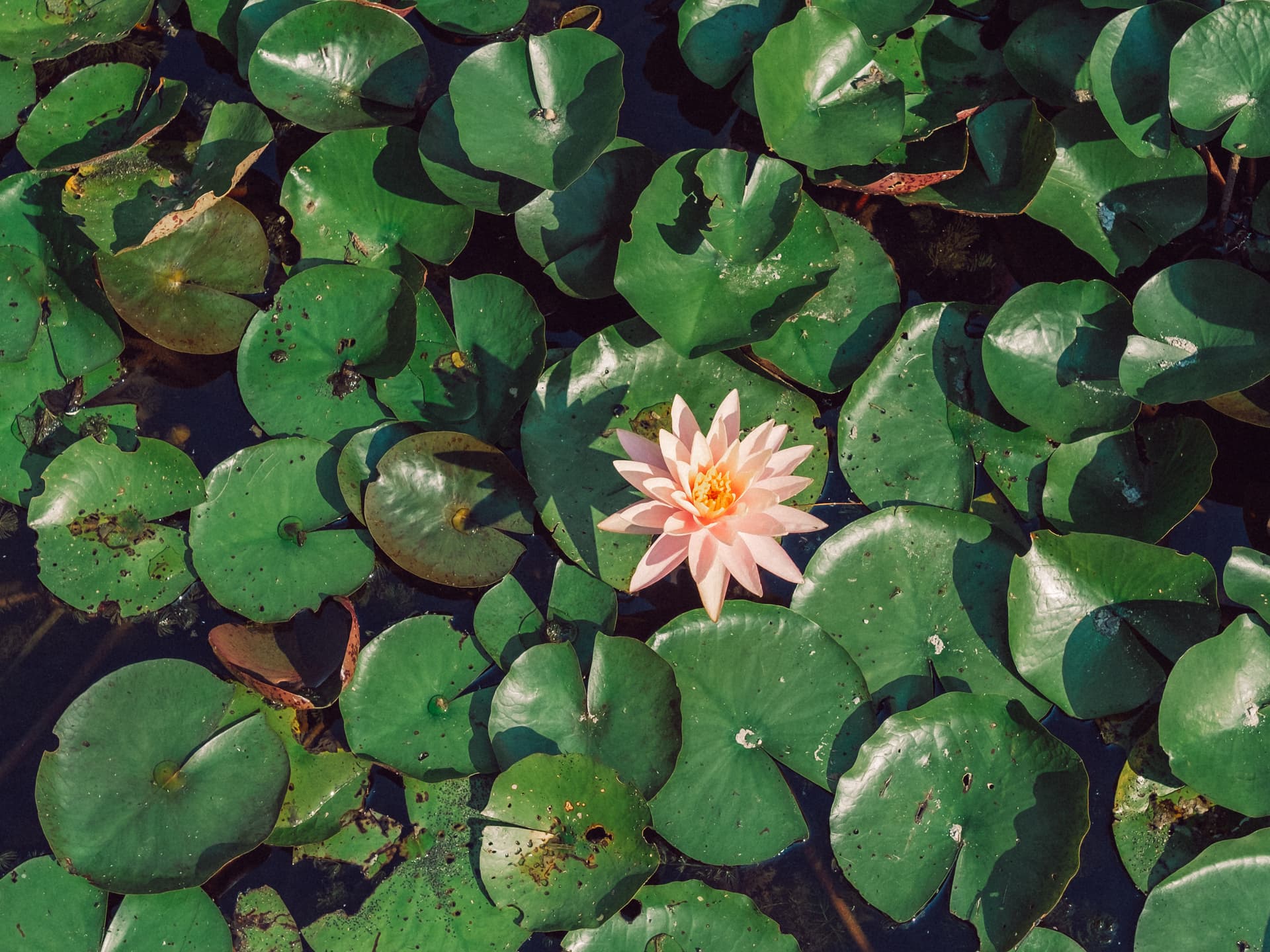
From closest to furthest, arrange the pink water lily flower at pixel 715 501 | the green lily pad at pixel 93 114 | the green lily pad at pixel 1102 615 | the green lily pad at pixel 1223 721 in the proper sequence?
1. the pink water lily flower at pixel 715 501
2. the green lily pad at pixel 1223 721
3. the green lily pad at pixel 1102 615
4. the green lily pad at pixel 93 114

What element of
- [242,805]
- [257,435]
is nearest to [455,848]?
[242,805]

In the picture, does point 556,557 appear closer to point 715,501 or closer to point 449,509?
point 449,509

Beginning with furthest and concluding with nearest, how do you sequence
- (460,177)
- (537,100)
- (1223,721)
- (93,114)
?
1. (93,114)
2. (460,177)
3. (537,100)
4. (1223,721)

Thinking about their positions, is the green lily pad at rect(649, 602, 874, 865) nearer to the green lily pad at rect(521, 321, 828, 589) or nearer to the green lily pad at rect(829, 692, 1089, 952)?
the green lily pad at rect(829, 692, 1089, 952)

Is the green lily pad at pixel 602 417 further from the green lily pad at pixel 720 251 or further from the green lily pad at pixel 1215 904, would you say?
the green lily pad at pixel 1215 904

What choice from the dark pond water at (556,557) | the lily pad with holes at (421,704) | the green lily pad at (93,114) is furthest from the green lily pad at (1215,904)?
the green lily pad at (93,114)

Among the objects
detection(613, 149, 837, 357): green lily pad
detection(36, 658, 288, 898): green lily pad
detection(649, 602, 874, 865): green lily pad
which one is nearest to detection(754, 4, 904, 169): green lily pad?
detection(613, 149, 837, 357): green lily pad

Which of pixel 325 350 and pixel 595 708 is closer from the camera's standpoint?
pixel 595 708

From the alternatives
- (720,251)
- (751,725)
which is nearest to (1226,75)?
(720,251)
